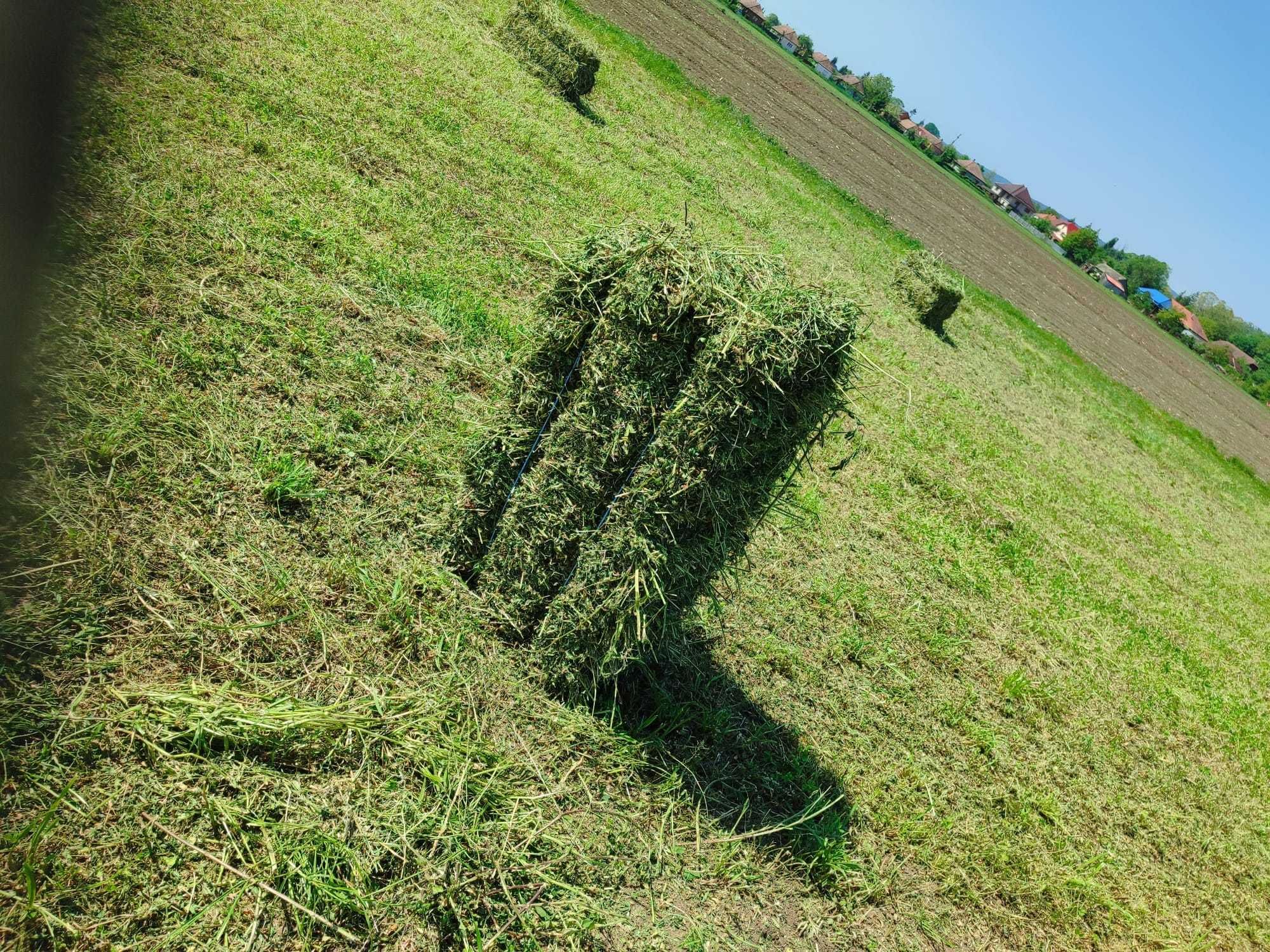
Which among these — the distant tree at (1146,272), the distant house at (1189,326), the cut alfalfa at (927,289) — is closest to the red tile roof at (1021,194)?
the distant tree at (1146,272)

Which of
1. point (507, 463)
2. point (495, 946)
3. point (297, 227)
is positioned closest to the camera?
point (495, 946)

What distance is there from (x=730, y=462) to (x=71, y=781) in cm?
279

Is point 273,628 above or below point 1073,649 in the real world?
below

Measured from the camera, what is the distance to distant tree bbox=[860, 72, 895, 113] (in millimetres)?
81750

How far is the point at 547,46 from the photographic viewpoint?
499 inches

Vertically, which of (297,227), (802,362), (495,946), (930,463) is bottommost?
(495,946)

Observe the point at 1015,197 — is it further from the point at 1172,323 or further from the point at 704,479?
the point at 704,479

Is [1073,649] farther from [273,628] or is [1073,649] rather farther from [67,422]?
[67,422]

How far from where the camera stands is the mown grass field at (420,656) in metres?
2.74

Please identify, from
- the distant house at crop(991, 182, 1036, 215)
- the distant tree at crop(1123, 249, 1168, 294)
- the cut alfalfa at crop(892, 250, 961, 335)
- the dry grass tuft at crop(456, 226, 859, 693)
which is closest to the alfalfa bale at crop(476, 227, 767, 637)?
the dry grass tuft at crop(456, 226, 859, 693)

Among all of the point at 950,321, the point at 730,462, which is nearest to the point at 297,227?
the point at 730,462

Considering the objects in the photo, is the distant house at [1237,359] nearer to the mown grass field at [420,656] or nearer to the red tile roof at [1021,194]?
the red tile roof at [1021,194]

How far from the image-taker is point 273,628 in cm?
338

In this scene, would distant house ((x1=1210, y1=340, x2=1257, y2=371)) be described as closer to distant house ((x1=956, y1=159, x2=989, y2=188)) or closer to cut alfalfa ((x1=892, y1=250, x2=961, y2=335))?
distant house ((x1=956, y1=159, x2=989, y2=188))
